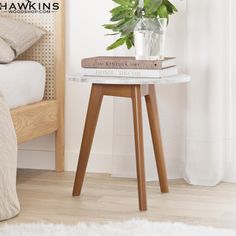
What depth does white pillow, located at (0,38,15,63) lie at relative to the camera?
2.69 meters

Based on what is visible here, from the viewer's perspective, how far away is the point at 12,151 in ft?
7.36

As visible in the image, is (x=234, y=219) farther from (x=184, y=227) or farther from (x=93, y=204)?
(x=93, y=204)

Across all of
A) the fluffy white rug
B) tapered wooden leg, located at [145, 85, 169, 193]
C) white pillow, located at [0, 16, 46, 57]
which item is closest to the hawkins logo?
white pillow, located at [0, 16, 46, 57]

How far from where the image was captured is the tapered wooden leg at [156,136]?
2.56 m

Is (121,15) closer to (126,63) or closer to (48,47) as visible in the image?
(126,63)

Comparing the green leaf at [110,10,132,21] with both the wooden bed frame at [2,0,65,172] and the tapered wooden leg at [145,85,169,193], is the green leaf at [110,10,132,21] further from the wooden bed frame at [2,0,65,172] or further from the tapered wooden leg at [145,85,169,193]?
the wooden bed frame at [2,0,65,172]

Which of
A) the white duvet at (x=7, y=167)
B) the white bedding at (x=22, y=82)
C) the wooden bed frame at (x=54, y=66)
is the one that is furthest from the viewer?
the wooden bed frame at (x=54, y=66)

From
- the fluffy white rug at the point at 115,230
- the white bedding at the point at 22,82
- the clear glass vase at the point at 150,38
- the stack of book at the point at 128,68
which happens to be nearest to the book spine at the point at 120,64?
the stack of book at the point at 128,68

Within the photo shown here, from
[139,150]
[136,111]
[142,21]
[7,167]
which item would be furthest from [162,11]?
[7,167]

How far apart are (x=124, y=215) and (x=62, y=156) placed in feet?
2.81

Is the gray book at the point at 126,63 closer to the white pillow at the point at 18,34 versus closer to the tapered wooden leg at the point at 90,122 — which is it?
the tapered wooden leg at the point at 90,122

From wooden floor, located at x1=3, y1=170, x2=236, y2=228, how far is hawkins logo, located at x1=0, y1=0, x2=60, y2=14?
757mm

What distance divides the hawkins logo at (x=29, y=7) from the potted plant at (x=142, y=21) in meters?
0.51

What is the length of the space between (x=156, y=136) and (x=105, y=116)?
19.6 inches
